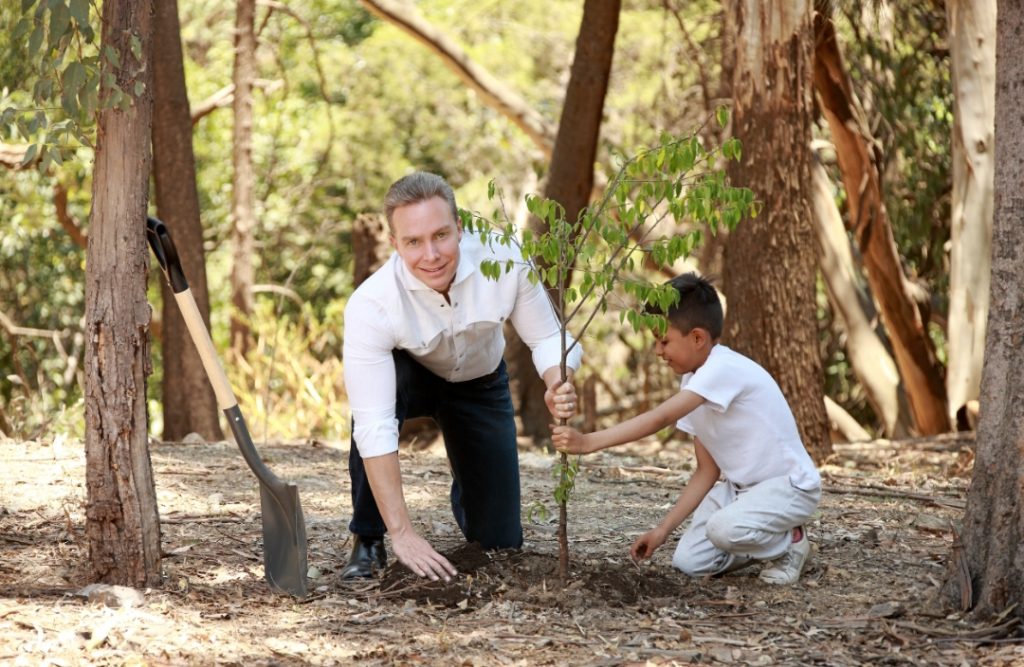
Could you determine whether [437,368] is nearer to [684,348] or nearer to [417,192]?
[417,192]

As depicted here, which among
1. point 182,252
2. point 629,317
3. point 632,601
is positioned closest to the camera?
point 629,317

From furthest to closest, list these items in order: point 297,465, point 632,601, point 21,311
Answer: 1. point 21,311
2. point 297,465
3. point 632,601

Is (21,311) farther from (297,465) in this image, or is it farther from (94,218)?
(94,218)

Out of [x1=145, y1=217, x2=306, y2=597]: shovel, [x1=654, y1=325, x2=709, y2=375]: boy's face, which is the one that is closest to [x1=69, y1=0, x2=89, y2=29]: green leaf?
[x1=145, y1=217, x2=306, y2=597]: shovel

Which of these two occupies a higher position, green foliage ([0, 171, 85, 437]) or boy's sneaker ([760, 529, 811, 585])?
green foliage ([0, 171, 85, 437])

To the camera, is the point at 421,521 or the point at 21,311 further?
the point at 21,311

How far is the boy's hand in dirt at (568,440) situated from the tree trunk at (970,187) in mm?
5582

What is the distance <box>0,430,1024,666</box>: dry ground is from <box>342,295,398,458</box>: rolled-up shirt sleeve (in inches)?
19.5

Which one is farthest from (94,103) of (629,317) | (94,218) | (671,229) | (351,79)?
(351,79)

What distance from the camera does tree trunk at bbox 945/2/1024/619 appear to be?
3.38 m

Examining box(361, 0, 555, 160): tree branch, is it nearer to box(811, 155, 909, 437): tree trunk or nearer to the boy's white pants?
box(811, 155, 909, 437): tree trunk

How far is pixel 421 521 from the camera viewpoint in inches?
193

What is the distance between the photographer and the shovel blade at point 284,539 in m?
3.74

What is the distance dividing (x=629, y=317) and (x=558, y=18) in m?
15.9
